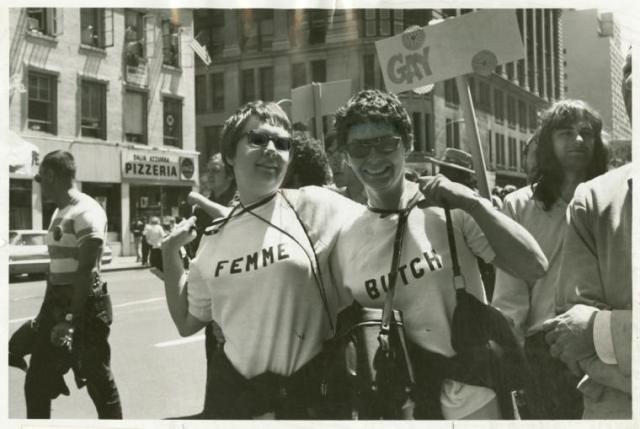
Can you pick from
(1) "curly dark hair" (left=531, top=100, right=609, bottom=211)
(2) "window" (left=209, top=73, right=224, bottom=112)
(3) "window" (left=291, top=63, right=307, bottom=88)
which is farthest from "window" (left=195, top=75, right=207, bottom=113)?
(1) "curly dark hair" (left=531, top=100, right=609, bottom=211)

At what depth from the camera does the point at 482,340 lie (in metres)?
1.50

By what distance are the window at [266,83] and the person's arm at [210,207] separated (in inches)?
13.1

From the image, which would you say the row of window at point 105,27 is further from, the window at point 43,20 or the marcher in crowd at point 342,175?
the marcher in crowd at point 342,175

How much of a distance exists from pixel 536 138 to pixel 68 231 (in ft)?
4.87

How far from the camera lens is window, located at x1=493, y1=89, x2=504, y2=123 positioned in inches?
75.5

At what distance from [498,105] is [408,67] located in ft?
0.93

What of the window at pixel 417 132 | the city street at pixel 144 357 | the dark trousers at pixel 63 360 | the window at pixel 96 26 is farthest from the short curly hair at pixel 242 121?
the dark trousers at pixel 63 360


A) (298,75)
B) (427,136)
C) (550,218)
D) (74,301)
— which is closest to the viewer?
(550,218)

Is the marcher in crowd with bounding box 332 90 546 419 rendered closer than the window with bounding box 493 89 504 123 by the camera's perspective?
Yes

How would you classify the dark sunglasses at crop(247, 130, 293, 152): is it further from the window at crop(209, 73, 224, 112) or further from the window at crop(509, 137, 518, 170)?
the window at crop(509, 137, 518, 170)

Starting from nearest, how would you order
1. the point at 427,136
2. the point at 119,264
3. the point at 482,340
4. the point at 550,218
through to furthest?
the point at 482,340 < the point at 550,218 < the point at 427,136 < the point at 119,264

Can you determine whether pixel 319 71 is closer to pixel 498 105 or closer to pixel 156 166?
pixel 498 105

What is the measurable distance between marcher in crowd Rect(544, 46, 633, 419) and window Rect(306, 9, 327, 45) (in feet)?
3.06

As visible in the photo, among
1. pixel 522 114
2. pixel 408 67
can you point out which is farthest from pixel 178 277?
pixel 522 114
